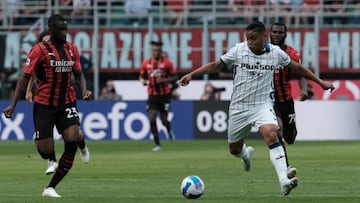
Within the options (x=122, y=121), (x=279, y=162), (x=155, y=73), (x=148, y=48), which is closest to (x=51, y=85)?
(x=279, y=162)

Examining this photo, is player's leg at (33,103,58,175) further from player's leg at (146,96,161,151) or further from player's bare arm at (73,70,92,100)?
player's leg at (146,96,161,151)

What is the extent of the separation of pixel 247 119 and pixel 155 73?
13392 millimetres

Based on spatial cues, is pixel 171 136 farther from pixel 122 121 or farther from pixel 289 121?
pixel 289 121

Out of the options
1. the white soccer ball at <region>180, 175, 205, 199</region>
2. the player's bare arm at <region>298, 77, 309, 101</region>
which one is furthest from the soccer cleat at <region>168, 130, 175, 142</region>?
the white soccer ball at <region>180, 175, 205, 199</region>

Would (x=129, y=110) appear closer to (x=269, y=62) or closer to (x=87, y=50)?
(x=87, y=50)

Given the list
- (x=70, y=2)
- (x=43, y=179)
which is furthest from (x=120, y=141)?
(x=43, y=179)

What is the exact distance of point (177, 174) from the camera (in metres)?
19.5

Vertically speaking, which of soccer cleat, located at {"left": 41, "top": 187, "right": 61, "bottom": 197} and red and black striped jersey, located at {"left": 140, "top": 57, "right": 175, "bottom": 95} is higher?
red and black striped jersey, located at {"left": 140, "top": 57, "right": 175, "bottom": 95}

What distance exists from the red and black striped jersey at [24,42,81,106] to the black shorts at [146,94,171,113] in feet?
41.4

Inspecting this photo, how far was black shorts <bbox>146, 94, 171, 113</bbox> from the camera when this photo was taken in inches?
1126

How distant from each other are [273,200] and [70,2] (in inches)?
966

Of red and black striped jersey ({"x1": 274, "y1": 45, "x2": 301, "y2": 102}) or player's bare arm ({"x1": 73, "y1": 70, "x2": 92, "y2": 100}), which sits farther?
red and black striped jersey ({"x1": 274, "y1": 45, "x2": 301, "y2": 102})

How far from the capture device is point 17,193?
1573 cm

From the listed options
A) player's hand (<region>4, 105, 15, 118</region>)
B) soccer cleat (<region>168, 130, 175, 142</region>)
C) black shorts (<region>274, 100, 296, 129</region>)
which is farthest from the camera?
soccer cleat (<region>168, 130, 175, 142</region>)
